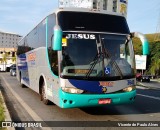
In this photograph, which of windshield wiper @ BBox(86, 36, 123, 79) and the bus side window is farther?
the bus side window

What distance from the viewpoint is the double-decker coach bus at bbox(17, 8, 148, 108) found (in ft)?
29.2

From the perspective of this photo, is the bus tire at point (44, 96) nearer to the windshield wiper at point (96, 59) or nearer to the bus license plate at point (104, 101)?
the bus license plate at point (104, 101)

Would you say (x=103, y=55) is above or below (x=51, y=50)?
below

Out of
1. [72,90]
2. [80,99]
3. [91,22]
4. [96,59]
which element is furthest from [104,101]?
[91,22]

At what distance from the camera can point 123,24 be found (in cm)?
1000

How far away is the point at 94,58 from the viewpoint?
9.07m

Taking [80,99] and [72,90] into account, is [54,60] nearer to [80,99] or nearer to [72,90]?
[72,90]

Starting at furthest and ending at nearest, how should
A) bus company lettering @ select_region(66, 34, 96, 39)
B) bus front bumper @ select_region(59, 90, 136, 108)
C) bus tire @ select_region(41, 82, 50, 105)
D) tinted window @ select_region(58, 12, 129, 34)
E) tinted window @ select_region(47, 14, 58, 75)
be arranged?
bus tire @ select_region(41, 82, 50, 105)
tinted window @ select_region(47, 14, 58, 75)
tinted window @ select_region(58, 12, 129, 34)
bus company lettering @ select_region(66, 34, 96, 39)
bus front bumper @ select_region(59, 90, 136, 108)

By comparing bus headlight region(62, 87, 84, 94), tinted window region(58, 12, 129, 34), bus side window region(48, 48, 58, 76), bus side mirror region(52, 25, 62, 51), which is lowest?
bus headlight region(62, 87, 84, 94)

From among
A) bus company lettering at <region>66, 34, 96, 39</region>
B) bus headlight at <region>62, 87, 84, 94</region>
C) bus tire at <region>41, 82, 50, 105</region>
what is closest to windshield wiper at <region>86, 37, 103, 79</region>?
bus company lettering at <region>66, 34, 96, 39</region>

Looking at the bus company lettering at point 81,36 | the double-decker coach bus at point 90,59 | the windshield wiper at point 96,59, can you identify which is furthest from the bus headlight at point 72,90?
the bus company lettering at point 81,36

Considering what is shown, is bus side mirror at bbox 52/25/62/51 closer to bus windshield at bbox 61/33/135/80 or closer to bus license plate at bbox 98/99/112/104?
bus windshield at bbox 61/33/135/80

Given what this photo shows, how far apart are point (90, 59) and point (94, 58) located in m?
0.12

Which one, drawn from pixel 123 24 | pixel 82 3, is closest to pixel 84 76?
pixel 123 24
